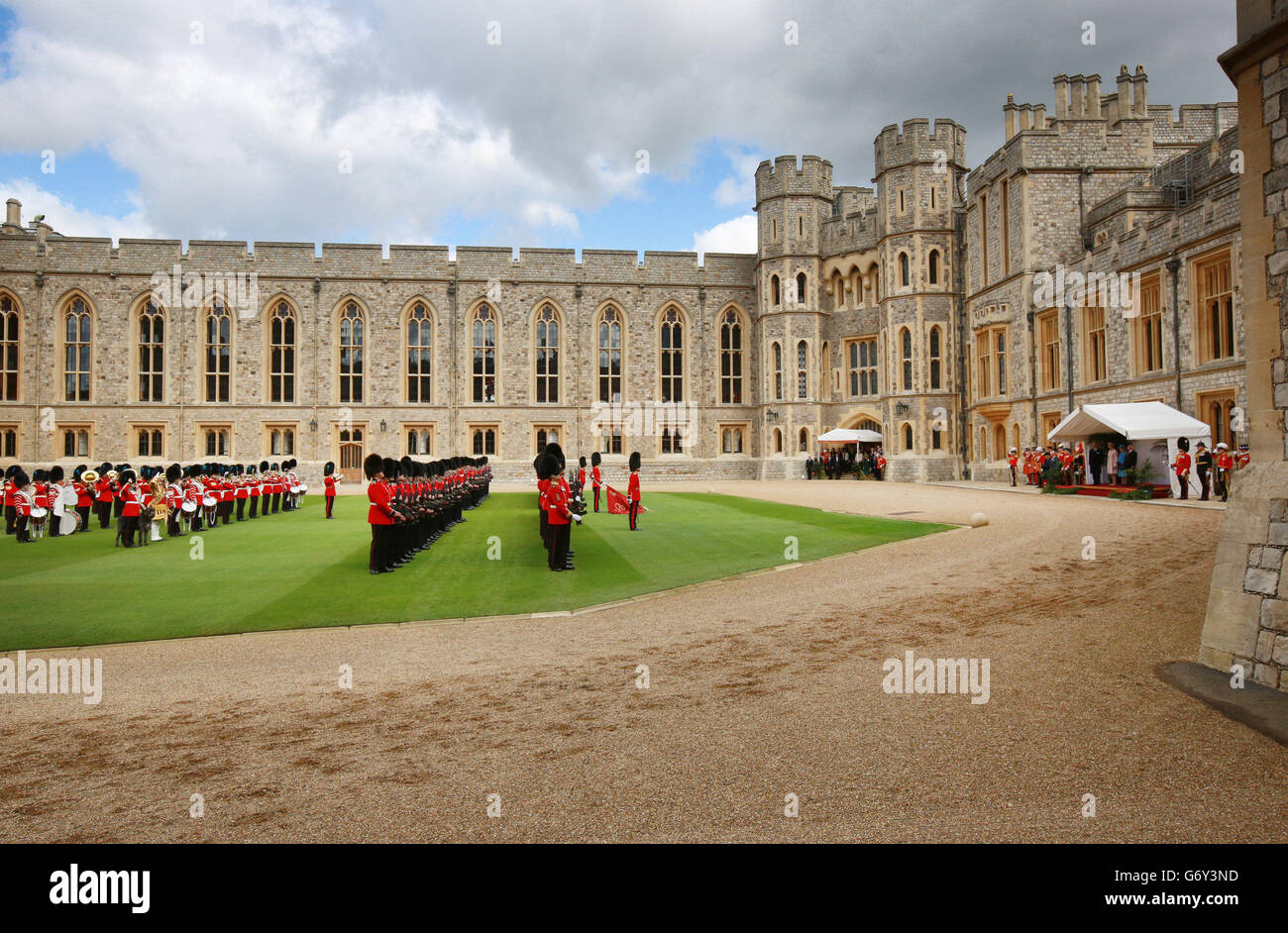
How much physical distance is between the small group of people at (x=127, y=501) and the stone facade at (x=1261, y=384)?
16.5 metres

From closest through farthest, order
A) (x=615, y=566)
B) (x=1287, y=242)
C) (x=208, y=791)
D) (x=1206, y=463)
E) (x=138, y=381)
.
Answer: (x=208, y=791), (x=1287, y=242), (x=615, y=566), (x=1206, y=463), (x=138, y=381)

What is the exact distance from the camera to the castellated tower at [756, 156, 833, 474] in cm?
3953

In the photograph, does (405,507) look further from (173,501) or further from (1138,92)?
(1138,92)

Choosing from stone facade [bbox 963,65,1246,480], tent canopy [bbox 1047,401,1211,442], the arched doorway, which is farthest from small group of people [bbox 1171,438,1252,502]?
the arched doorway

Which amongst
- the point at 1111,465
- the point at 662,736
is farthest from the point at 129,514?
the point at 1111,465

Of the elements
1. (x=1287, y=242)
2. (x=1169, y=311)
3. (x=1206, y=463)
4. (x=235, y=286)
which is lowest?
(x=1206, y=463)

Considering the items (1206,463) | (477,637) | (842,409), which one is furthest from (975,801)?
(842,409)

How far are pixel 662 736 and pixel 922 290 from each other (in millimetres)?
35274

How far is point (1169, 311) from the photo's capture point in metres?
22.5

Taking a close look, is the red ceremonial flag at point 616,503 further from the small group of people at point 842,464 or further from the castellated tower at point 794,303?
the castellated tower at point 794,303

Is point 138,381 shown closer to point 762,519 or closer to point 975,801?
point 762,519

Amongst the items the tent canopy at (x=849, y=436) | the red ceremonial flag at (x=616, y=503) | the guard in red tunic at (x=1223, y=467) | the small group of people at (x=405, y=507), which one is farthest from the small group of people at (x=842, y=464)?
the small group of people at (x=405, y=507)

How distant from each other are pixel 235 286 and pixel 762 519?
32679 mm

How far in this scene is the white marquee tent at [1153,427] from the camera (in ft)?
67.7
